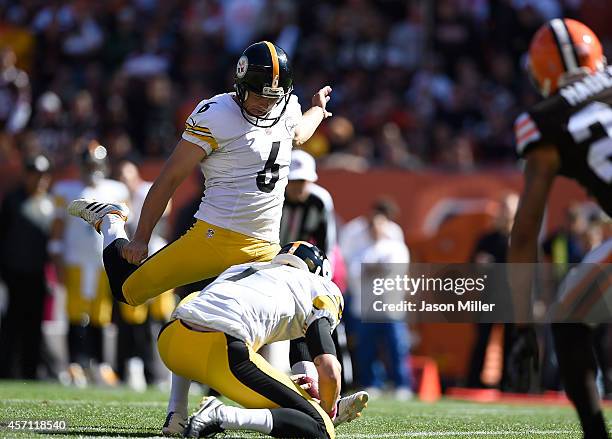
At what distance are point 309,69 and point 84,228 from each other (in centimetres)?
482

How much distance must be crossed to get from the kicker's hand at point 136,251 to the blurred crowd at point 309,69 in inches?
267

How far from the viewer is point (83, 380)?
1067 cm

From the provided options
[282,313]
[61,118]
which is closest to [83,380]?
[61,118]

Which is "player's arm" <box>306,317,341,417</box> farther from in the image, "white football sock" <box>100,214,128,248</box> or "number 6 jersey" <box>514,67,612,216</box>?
"white football sock" <box>100,214,128,248</box>

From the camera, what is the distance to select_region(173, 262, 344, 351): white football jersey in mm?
5160

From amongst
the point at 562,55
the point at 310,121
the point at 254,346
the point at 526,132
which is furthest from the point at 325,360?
the point at 310,121

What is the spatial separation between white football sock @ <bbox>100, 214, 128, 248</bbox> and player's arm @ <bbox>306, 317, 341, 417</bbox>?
5.35 ft

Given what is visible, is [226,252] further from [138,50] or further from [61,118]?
[138,50]

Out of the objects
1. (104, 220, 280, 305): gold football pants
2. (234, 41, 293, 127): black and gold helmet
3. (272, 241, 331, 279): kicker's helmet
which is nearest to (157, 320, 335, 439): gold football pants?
(272, 241, 331, 279): kicker's helmet

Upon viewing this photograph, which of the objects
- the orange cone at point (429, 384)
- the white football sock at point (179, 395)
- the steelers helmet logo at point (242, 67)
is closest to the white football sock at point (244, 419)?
the white football sock at point (179, 395)

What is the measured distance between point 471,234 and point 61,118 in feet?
17.3

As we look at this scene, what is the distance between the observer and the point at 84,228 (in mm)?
10914

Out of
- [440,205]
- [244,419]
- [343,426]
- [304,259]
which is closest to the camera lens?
[244,419]

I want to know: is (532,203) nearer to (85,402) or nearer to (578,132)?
(578,132)
